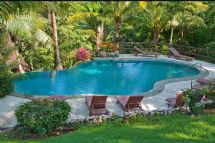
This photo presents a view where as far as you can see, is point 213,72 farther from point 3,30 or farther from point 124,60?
point 3,30

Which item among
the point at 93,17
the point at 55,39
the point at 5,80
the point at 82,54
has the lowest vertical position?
the point at 5,80

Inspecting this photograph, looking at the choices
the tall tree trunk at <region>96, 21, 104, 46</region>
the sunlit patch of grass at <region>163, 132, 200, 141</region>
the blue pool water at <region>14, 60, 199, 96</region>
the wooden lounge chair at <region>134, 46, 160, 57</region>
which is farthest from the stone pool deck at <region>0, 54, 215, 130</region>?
the tall tree trunk at <region>96, 21, 104, 46</region>

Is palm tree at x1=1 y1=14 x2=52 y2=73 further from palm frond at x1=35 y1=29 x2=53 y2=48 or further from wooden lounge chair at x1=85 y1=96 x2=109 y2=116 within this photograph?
wooden lounge chair at x1=85 y1=96 x2=109 y2=116

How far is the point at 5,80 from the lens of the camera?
1428 centimetres

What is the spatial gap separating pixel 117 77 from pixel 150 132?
10.9m

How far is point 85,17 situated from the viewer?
78.5 feet

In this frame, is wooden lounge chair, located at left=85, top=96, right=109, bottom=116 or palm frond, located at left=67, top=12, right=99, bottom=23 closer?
wooden lounge chair, located at left=85, top=96, right=109, bottom=116

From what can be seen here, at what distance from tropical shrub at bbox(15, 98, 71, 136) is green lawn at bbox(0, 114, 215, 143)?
416 millimetres

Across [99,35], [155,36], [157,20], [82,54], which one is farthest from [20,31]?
[155,36]

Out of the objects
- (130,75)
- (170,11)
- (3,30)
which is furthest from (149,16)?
(3,30)

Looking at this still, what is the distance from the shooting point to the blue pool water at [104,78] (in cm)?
1706

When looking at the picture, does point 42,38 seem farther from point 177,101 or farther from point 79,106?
point 177,101

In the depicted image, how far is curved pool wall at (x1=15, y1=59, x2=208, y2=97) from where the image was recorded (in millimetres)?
16672

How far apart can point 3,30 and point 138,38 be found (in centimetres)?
1301
